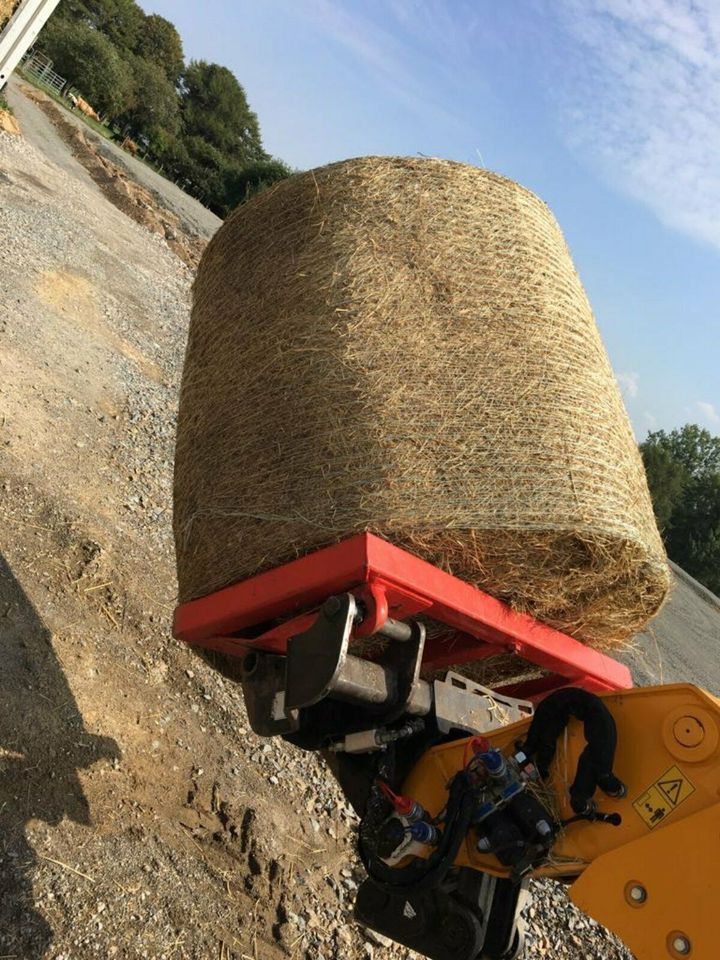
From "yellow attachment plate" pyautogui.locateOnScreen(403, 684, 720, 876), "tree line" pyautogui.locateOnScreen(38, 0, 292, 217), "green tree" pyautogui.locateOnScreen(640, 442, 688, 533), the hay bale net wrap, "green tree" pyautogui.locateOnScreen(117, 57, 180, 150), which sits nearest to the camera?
"yellow attachment plate" pyautogui.locateOnScreen(403, 684, 720, 876)

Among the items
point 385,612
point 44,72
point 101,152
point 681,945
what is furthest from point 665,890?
point 44,72

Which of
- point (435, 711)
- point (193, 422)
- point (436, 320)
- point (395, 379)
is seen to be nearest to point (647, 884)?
point (435, 711)

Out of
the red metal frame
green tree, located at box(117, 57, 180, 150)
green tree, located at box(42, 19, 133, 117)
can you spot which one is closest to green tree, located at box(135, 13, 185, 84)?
green tree, located at box(117, 57, 180, 150)

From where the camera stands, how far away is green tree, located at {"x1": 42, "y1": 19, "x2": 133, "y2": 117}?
5241 cm

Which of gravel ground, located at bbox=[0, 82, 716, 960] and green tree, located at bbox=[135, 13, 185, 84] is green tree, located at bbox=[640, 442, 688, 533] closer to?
gravel ground, located at bbox=[0, 82, 716, 960]

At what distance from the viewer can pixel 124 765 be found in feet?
15.1

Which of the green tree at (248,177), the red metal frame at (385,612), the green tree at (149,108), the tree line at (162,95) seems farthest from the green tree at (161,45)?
the red metal frame at (385,612)

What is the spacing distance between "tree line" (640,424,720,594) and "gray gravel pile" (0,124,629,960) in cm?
3398

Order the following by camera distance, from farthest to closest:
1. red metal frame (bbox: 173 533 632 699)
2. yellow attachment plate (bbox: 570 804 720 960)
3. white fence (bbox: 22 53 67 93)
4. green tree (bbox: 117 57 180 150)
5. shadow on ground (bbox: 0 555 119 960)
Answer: green tree (bbox: 117 57 180 150)
white fence (bbox: 22 53 67 93)
shadow on ground (bbox: 0 555 119 960)
red metal frame (bbox: 173 533 632 699)
yellow attachment plate (bbox: 570 804 720 960)

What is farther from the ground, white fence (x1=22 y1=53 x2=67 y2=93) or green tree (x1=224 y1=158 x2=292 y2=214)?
green tree (x1=224 y1=158 x2=292 y2=214)

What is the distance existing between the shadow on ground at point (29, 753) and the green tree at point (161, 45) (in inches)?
2865

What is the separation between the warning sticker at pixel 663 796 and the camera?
2512 mm

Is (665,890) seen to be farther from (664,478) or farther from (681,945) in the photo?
(664,478)

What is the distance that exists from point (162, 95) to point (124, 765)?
205ft
